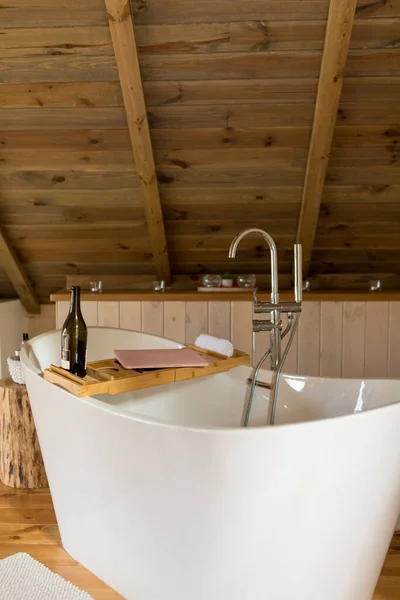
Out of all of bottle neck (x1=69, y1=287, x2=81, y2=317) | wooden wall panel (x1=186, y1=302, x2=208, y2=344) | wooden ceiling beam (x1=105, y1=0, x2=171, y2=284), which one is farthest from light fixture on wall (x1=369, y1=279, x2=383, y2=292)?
bottle neck (x1=69, y1=287, x2=81, y2=317)

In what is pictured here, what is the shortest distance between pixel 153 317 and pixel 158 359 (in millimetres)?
1155

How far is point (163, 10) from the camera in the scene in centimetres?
240

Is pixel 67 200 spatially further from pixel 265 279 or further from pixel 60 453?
pixel 60 453

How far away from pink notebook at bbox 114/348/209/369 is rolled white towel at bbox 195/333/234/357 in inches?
4.0

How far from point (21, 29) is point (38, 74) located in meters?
0.21

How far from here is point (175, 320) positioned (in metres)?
3.20

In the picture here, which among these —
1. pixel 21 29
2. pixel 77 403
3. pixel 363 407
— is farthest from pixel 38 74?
pixel 363 407

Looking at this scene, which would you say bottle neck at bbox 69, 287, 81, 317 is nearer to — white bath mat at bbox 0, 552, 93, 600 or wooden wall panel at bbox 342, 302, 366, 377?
white bath mat at bbox 0, 552, 93, 600

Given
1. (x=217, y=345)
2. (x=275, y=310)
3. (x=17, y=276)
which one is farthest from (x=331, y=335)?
(x=17, y=276)

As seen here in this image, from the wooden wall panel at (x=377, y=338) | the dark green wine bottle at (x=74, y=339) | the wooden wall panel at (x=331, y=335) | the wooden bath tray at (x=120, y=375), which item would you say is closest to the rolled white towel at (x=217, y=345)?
the wooden bath tray at (x=120, y=375)

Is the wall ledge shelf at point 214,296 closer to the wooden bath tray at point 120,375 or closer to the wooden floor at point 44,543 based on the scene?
the wooden bath tray at point 120,375

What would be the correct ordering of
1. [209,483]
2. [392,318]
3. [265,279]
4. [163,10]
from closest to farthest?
1. [209,483]
2. [163,10]
3. [392,318]
4. [265,279]

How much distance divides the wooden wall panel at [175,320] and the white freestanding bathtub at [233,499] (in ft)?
4.63

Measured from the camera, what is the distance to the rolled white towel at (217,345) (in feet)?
7.25
